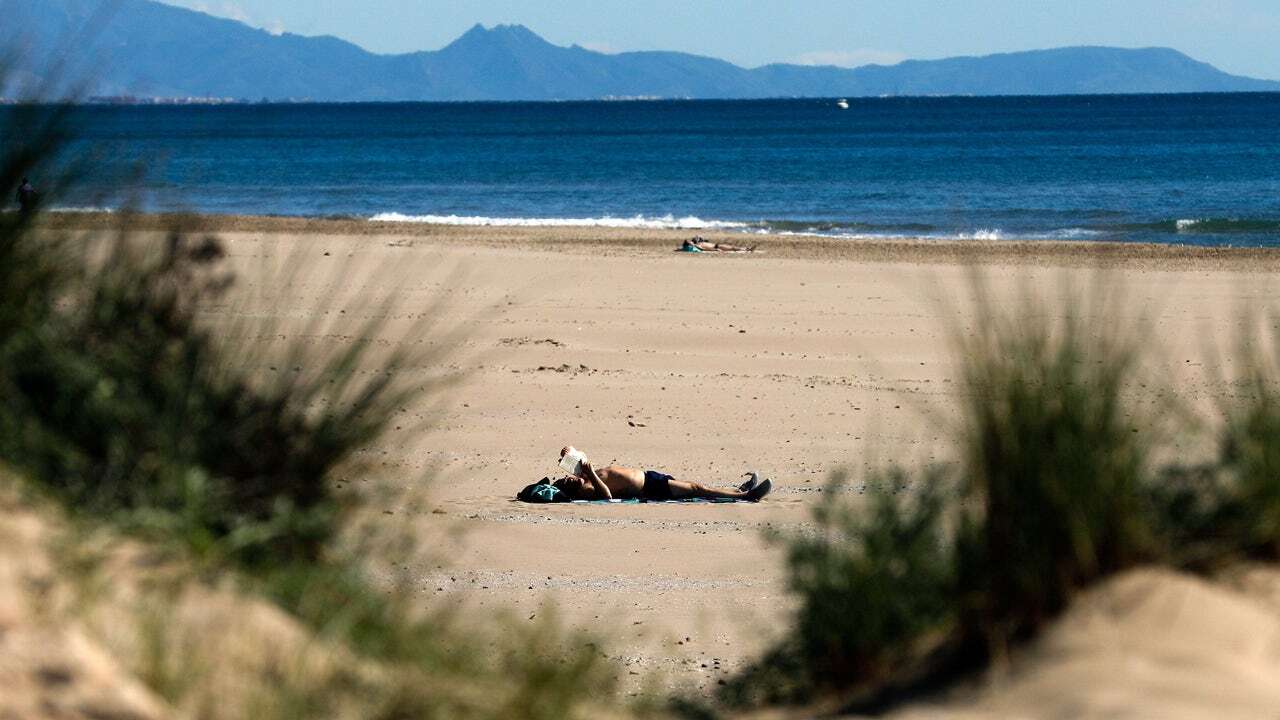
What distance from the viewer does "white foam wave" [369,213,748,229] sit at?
30.4 metres

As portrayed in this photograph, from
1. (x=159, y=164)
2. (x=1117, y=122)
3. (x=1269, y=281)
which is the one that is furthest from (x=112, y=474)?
(x=1117, y=122)

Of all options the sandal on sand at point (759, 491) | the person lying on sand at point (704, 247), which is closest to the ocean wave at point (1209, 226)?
the person lying on sand at point (704, 247)

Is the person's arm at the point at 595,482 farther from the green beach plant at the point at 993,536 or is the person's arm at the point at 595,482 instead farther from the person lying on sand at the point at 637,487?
the green beach plant at the point at 993,536

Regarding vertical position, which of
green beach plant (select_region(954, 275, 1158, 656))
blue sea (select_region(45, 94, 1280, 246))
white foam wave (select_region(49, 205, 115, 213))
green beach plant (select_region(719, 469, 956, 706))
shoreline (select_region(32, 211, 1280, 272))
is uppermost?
white foam wave (select_region(49, 205, 115, 213))

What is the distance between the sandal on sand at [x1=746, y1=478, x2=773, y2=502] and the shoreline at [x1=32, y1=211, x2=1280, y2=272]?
9.83 metres

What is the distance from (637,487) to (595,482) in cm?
27

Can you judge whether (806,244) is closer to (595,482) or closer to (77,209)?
(595,482)

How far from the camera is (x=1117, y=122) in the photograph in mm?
97375

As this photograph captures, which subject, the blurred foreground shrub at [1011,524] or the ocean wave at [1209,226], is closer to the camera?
the blurred foreground shrub at [1011,524]

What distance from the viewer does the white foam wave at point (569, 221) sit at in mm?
30402

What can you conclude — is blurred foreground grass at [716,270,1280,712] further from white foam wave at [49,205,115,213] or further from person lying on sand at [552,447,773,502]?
person lying on sand at [552,447,773,502]

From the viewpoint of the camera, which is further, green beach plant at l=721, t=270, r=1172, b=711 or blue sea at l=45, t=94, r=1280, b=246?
blue sea at l=45, t=94, r=1280, b=246

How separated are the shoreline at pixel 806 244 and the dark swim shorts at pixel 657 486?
390 inches

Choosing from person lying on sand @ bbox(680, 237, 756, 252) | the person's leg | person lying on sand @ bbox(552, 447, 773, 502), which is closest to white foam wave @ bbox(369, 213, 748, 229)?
person lying on sand @ bbox(680, 237, 756, 252)
